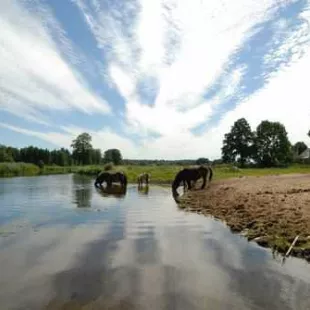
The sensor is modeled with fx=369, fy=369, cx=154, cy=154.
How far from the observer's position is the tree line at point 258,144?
3344 inches

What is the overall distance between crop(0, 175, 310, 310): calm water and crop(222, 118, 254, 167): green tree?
2824 inches

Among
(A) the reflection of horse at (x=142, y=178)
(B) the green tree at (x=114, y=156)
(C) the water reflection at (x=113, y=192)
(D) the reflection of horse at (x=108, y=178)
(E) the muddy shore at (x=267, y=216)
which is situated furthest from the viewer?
(B) the green tree at (x=114, y=156)

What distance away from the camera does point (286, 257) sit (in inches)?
402

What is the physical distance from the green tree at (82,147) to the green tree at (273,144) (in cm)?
6909

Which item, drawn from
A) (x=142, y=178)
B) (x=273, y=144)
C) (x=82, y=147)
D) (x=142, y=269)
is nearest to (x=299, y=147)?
(x=273, y=144)

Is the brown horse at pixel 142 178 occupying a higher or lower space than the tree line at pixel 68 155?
lower

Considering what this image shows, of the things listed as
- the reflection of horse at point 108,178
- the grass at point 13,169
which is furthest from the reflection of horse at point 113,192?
the grass at point 13,169

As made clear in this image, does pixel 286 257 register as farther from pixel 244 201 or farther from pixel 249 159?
pixel 249 159

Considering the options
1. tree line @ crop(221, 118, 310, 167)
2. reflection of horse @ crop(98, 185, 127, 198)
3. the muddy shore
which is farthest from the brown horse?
tree line @ crop(221, 118, 310, 167)

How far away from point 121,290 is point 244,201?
40.2ft

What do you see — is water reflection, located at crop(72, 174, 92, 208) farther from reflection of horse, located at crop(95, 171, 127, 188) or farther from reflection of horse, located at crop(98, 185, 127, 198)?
reflection of horse, located at crop(95, 171, 127, 188)

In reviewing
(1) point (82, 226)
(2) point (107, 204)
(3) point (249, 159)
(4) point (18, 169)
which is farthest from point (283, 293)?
(4) point (18, 169)

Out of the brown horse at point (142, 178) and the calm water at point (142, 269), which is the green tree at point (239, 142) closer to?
the brown horse at point (142, 178)

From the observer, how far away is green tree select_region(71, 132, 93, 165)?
443ft
